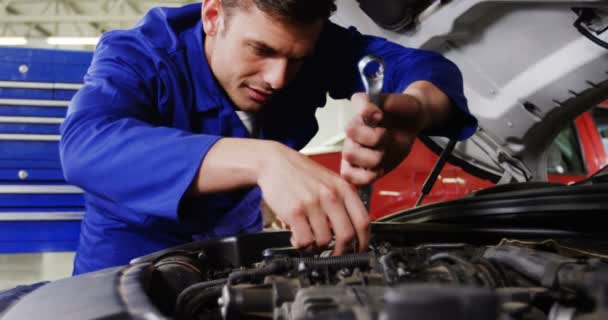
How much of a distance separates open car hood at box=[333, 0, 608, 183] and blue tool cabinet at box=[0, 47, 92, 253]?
143 cm

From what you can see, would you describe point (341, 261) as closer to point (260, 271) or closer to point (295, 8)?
point (260, 271)

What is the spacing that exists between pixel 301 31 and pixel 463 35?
2.03 ft

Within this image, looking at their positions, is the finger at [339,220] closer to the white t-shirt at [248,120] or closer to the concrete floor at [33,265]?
the white t-shirt at [248,120]

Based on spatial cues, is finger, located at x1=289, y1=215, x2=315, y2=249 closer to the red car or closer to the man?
the man

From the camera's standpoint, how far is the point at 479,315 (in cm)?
26

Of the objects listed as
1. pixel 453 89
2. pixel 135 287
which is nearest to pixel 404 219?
pixel 453 89

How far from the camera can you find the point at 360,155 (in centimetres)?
74

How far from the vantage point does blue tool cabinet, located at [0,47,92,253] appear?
216cm

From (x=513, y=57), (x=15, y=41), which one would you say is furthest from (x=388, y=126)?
(x=15, y=41)

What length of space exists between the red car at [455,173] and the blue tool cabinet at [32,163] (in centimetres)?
143

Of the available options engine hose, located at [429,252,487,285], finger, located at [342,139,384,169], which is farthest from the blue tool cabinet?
engine hose, located at [429,252,487,285]

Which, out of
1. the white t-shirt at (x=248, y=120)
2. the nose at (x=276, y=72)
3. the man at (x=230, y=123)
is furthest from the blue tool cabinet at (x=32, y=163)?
the nose at (x=276, y=72)

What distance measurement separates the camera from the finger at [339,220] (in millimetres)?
609

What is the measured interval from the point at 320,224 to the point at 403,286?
313mm
